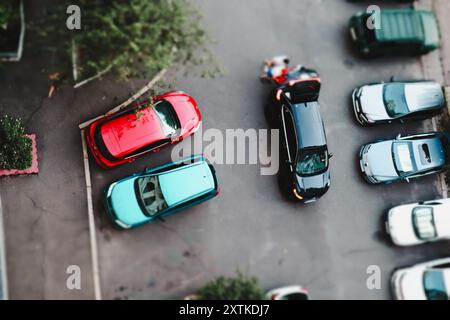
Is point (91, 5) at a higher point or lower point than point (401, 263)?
higher

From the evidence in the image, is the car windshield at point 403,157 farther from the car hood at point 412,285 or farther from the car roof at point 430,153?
the car hood at point 412,285

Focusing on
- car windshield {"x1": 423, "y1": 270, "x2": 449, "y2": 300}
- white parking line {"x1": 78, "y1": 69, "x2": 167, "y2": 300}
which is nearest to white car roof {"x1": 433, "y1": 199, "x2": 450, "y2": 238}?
car windshield {"x1": 423, "y1": 270, "x2": 449, "y2": 300}

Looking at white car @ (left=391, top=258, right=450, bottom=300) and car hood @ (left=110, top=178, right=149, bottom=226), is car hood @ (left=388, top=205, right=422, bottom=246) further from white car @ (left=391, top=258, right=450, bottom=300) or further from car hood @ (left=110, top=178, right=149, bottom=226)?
car hood @ (left=110, top=178, right=149, bottom=226)

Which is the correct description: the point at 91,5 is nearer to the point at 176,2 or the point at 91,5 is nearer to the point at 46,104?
the point at 176,2

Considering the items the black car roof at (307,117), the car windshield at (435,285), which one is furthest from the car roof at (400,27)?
the car windshield at (435,285)

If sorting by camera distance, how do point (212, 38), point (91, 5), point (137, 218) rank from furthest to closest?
point (212, 38) < point (137, 218) < point (91, 5)

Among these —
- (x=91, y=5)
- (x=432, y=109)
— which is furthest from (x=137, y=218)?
(x=432, y=109)

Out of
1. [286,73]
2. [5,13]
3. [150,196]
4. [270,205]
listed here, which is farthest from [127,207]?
[286,73]
